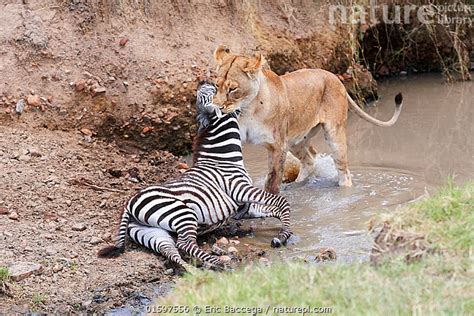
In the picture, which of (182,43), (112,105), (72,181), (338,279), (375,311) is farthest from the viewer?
(182,43)

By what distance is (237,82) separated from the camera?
8312 mm

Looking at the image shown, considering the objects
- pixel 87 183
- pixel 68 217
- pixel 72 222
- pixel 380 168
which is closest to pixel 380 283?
pixel 72 222

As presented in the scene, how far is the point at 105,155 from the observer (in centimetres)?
929

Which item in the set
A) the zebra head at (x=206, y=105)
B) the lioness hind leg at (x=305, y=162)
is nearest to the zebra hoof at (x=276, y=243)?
the zebra head at (x=206, y=105)

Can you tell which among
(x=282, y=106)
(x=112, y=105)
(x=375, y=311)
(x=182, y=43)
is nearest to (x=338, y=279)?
(x=375, y=311)

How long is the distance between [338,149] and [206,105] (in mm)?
1808

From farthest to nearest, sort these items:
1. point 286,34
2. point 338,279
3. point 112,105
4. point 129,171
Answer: point 286,34 < point 112,105 < point 129,171 < point 338,279

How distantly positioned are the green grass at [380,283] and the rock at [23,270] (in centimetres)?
183

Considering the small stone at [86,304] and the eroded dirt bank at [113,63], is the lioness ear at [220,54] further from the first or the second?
the small stone at [86,304]

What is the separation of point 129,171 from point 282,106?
1.69 meters

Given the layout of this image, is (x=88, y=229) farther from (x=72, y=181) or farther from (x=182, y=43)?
(x=182, y=43)

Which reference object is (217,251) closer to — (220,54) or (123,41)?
(220,54)

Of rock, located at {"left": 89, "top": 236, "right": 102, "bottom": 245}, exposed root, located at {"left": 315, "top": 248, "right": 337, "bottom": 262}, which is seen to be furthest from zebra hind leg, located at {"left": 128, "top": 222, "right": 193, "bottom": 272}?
exposed root, located at {"left": 315, "top": 248, "right": 337, "bottom": 262}

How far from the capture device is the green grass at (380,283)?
175 inches
